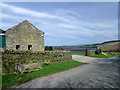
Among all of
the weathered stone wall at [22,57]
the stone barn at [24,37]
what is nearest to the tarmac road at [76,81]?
the weathered stone wall at [22,57]

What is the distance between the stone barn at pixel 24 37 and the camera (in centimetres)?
1566

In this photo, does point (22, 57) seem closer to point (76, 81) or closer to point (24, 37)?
point (76, 81)

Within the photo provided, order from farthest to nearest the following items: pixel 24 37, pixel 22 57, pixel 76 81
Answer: pixel 24 37, pixel 22 57, pixel 76 81

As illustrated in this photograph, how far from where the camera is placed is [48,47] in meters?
28.2

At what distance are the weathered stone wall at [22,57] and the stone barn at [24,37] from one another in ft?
15.9

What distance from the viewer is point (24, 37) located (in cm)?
1659

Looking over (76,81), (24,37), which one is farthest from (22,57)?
(24,37)

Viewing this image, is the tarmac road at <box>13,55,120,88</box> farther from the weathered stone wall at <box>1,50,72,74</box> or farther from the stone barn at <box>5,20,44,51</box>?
the stone barn at <box>5,20,44,51</box>

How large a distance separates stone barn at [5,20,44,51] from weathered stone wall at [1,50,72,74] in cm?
483

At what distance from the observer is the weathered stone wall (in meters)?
8.47

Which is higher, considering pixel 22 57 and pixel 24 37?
pixel 24 37

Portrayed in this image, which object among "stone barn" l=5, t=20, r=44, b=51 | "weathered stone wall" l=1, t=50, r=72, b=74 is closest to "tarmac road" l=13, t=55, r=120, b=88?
"weathered stone wall" l=1, t=50, r=72, b=74

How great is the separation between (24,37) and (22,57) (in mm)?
7370

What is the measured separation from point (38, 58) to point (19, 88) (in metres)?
6.73
